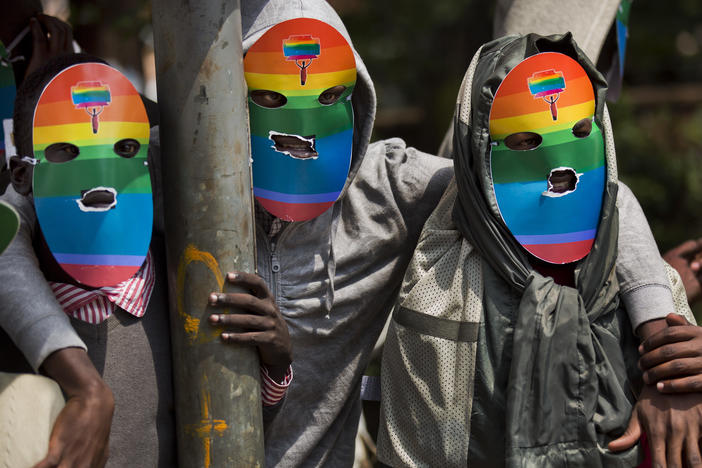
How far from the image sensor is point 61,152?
7.64 feet

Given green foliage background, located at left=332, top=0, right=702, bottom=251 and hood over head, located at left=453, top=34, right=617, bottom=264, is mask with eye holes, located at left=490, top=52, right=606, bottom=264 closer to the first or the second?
hood over head, located at left=453, top=34, right=617, bottom=264

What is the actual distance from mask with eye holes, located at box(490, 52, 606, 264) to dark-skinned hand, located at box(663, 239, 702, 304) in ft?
3.24

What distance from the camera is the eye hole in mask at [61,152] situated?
91.2 inches

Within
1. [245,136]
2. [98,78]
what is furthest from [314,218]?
[98,78]

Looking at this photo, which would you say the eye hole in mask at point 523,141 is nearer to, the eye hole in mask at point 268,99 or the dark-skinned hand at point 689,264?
the eye hole in mask at point 268,99

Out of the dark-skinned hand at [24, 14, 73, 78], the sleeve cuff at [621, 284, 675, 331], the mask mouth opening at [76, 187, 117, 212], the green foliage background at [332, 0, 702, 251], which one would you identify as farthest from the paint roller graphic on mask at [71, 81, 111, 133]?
the green foliage background at [332, 0, 702, 251]

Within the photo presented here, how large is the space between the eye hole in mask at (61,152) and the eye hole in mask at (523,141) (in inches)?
47.4

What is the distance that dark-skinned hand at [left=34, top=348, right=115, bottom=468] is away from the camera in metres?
2.14

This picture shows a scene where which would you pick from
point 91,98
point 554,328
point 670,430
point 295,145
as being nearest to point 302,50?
point 295,145

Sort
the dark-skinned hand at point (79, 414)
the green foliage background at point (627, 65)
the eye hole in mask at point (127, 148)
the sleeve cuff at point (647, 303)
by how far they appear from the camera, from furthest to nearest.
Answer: the green foliage background at point (627, 65), the sleeve cuff at point (647, 303), the eye hole in mask at point (127, 148), the dark-skinned hand at point (79, 414)

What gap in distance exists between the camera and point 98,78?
234cm

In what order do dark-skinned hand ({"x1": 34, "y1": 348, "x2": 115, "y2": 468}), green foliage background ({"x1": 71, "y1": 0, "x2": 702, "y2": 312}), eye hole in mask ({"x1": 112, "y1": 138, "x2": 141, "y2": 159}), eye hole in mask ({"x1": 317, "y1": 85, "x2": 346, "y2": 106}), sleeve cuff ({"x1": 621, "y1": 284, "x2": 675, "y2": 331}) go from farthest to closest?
green foliage background ({"x1": 71, "y1": 0, "x2": 702, "y2": 312}) < eye hole in mask ({"x1": 317, "y1": 85, "x2": 346, "y2": 106}) < sleeve cuff ({"x1": 621, "y1": 284, "x2": 675, "y2": 331}) < eye hole in mask ({"x1": 112, "y1": 138, "x2": 141, "y2": 159}) < dark-skinned hand ({"x1": 34, "y1": 348, "x2": 115, "y2": 468})

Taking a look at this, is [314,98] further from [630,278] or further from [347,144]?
[630,278]

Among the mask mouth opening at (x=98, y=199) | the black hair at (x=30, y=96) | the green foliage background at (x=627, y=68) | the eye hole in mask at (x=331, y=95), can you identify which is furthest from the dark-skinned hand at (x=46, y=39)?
the green foliage background at (x=627, y=68)
